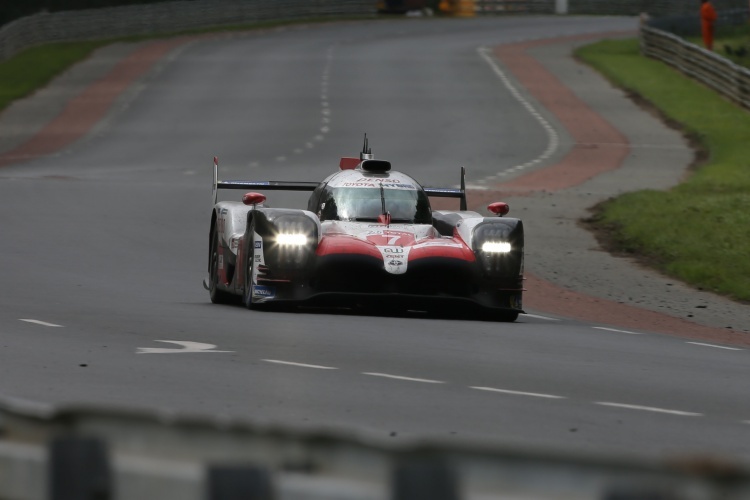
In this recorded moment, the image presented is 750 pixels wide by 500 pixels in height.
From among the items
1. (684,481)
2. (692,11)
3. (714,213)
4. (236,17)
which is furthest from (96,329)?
(692,11)

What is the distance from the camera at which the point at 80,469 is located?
5.15 metres

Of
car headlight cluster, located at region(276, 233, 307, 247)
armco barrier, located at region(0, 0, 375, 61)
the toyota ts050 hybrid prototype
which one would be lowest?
armco barrier, located at region(0, 0, 375, 61)

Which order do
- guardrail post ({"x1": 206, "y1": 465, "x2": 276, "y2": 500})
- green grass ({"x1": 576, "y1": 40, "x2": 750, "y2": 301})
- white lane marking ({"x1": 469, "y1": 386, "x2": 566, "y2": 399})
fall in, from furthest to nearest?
green grass ({"x1": 576, "y1": 40, "x2": 750, "y2": 301})
white lane marking ({"x1": 469, "y1": 386, "x2": 566, "y2": 399})
guardrail post ({"x1": 206, "y1": 465, "x2": 276, "y2": 500})

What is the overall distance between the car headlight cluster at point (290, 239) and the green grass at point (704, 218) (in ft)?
19.1

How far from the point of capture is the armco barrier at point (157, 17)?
63.2 metres

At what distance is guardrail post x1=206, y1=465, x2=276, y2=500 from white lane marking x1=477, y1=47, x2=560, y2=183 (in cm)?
2898

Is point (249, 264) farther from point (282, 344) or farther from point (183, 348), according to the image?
point (183, 348)

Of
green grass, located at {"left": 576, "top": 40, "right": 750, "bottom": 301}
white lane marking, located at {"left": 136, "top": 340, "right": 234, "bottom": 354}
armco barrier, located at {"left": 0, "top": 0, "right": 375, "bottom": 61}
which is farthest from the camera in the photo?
armco barrier, located at {"left": 0, "top": 0, "right": 375, "bottom": 61}

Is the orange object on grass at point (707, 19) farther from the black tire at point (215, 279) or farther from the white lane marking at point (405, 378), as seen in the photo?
the white lane marking at point (405, 378)

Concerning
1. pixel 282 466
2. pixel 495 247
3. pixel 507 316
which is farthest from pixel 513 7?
pixel 282 466

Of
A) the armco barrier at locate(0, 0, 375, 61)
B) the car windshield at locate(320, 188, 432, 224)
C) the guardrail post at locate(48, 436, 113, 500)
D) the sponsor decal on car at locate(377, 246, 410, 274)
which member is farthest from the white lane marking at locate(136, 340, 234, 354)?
the armco barrier at locate(0, 0, 375, 61)

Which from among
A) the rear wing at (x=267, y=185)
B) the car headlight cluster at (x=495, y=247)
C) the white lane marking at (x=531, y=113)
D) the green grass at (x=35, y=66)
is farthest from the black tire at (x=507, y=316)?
the green grass at (x=35, y=66)

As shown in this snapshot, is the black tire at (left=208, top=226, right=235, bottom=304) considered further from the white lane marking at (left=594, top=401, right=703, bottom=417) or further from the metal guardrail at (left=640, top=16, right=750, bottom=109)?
the metal guardrail at (left=640, top=16, right=750, bottom=109)

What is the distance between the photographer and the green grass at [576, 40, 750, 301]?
790 inches
